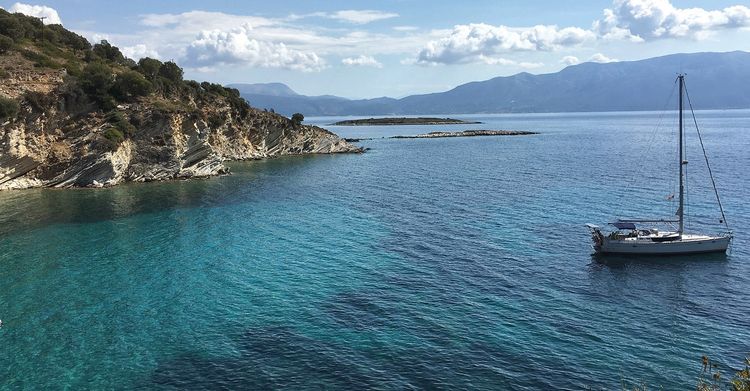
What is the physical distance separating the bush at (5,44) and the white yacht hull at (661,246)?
9701cm

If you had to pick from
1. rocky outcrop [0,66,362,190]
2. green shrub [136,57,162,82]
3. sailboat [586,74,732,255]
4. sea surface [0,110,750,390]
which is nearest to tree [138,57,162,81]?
green shrub [136,57,162,82]

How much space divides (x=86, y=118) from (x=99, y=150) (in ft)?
28.7

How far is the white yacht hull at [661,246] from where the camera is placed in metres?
44.1

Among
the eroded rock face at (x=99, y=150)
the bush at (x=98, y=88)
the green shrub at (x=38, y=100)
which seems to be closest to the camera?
the eroded rock face at (x=99, y=150)

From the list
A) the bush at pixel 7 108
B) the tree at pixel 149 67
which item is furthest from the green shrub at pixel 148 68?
the bush at pixel 7 108

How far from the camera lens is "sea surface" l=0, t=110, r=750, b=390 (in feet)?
83.6

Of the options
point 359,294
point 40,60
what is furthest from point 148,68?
point 359,294

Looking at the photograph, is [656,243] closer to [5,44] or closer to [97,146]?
[97,146]

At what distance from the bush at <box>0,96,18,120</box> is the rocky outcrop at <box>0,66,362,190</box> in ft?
3.69

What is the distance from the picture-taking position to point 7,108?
72062 mm

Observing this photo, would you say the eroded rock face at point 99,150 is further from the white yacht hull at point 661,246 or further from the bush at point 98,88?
the white yacht hull at point 661,246

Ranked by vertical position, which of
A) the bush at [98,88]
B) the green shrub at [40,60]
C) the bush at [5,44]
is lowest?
the bush at [98,88]

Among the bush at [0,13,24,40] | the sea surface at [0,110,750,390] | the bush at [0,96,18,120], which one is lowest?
the sea surface at [0,110,750,390]

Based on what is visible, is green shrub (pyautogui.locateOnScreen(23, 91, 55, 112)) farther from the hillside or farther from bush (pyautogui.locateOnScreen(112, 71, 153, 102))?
bush (pyautogui.locateOnScreen(112, 71, 153, 102))
